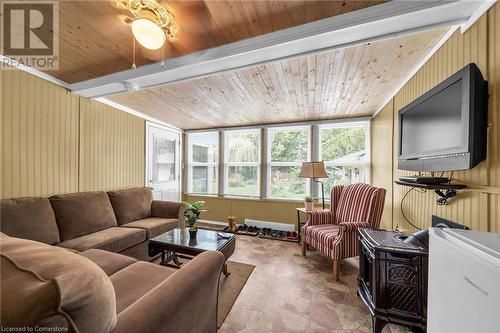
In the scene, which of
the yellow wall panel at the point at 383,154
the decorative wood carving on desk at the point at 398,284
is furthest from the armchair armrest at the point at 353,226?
the yellow wall panel at the point at 383,154

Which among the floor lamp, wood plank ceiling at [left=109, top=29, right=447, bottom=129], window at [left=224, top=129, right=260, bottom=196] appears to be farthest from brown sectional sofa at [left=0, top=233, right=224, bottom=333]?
window at [left=224, top=129, right=260, bottom=196]

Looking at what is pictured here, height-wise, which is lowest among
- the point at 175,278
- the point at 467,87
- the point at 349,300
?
the point at 349,300

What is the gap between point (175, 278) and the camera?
3.21 feet

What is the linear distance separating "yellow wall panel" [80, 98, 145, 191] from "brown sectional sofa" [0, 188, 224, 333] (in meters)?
0.43

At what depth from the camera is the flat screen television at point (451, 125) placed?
3.49 feet

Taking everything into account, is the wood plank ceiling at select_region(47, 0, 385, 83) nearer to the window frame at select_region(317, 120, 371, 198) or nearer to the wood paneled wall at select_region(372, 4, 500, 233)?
the wood paneled wall at select_region(372, 4, 500, 233)

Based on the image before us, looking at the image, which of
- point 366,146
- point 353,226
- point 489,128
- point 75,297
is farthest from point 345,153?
point 75,297

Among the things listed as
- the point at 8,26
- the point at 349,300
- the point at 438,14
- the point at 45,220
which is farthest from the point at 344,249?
the point at 8,26

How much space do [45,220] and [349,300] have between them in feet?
10.4

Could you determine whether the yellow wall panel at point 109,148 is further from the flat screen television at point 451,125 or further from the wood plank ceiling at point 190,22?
the flat screen television at point 451,125

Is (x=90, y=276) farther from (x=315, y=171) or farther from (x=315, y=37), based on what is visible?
(x=315, y=171)

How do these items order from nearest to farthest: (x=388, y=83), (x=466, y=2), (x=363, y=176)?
1. (x=466, y=2)
2. (x=388, y=83)
3. (x=363, y=176)

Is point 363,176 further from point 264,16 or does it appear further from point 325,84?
point 264,16

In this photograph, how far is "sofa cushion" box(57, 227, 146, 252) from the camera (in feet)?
6.31
